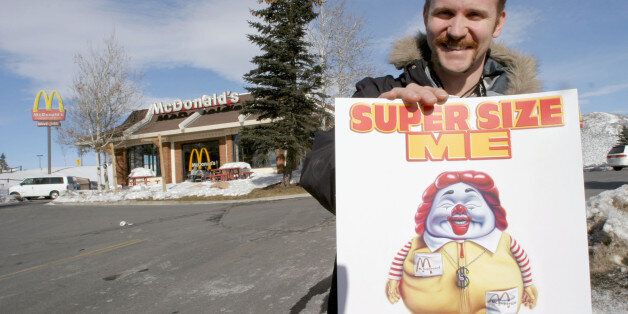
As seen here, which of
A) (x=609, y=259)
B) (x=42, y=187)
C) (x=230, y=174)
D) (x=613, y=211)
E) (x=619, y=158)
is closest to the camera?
(x=609, y=259)

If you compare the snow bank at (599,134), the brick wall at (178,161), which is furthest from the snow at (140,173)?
the snow bank at (599,134)

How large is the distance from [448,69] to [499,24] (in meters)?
0.28

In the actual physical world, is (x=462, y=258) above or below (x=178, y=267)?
above

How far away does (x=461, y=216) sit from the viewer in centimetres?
143

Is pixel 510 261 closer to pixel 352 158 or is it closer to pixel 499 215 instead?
pixel 499 215

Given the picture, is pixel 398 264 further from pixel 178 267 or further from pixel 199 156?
pixel 199 156

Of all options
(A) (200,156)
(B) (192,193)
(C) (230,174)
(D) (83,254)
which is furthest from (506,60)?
(A) (200,156)

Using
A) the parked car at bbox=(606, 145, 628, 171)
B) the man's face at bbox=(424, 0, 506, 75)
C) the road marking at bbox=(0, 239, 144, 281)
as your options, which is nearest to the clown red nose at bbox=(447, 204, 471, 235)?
the man's face at bbox=(424, 0, 506, 75)

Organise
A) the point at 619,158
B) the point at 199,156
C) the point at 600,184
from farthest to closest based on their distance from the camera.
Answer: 1. the point at 199,156
2. the point at 619,158
3. the point at 600,184

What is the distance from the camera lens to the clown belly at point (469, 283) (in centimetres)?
136

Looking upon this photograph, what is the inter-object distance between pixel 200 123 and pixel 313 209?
2093 centimetres

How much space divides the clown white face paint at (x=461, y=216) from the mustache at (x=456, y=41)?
1.71ft

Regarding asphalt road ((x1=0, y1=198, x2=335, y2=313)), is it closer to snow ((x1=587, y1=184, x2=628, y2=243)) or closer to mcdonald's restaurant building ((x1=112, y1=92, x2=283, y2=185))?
snow ((x1=587, y1=184, x2=628, y2=243))

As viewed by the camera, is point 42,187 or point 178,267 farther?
point 42,187
